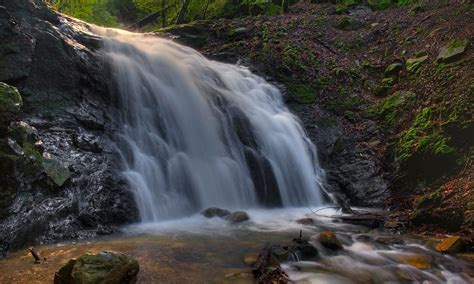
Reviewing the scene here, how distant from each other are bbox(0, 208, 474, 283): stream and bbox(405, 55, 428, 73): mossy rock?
23.5 ft

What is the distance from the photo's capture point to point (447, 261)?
6.04 m

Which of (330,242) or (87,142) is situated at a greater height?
(87,142)

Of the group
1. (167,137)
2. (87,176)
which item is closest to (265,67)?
(167,137)

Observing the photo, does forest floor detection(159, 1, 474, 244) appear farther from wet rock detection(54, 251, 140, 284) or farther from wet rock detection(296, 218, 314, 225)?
wet rock detection(54, 251, 140, 284)

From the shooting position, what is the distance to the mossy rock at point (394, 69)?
13.6 metres

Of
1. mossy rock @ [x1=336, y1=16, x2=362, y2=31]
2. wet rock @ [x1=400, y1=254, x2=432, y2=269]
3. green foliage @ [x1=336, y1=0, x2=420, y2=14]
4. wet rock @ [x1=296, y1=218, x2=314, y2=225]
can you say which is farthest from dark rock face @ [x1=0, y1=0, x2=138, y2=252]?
green foliage @ [x1=336, y1=0, x2=420, y2=14]

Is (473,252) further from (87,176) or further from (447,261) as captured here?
(87,176)

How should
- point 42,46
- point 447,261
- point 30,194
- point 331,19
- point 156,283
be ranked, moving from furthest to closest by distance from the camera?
point 331,19
point 42,46
point 30,194
point 447,261
point 156,283

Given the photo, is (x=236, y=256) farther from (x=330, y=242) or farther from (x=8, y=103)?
(x=8, y=103)

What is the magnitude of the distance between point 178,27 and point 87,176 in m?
11.0

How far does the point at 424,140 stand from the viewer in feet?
33.1

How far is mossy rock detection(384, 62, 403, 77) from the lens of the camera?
13648 millimetres

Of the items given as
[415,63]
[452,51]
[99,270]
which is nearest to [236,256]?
[99,270]

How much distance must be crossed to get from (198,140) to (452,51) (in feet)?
26.0
